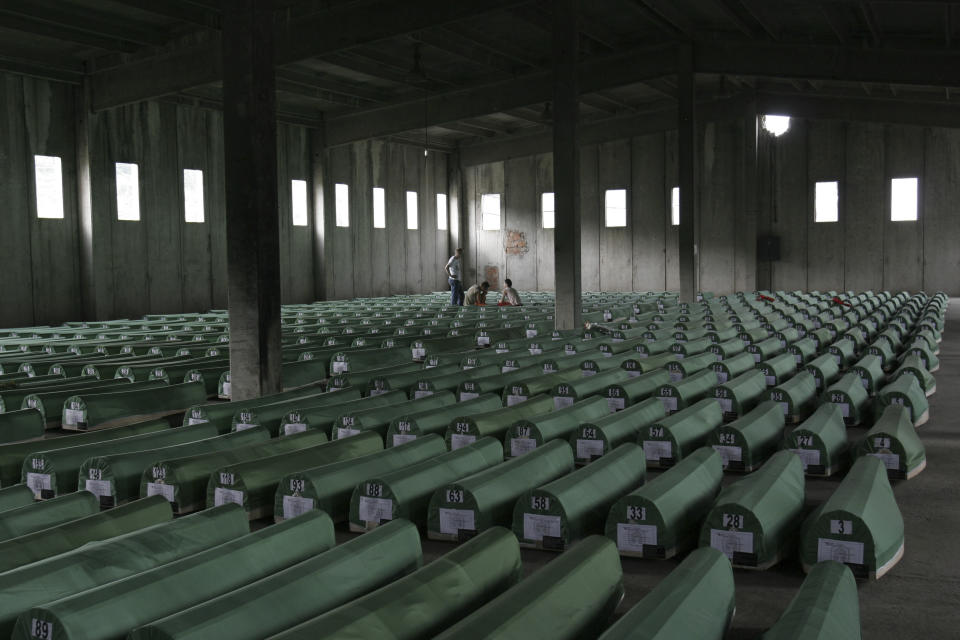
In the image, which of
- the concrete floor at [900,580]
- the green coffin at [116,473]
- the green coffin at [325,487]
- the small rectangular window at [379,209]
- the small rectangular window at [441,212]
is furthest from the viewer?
the small rectangular window at [441,212]

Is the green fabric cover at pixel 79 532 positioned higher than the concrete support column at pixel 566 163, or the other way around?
the concrete support column at pixel 566 163

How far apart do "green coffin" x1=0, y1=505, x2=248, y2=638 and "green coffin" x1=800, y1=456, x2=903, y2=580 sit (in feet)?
9.10

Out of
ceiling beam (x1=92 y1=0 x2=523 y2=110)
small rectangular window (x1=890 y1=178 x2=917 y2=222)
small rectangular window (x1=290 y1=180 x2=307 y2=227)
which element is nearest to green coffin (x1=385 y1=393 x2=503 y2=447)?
ceiling beam (x1=92 y1=0 x2=523 y2=110)

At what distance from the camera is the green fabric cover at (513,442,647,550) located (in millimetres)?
4582

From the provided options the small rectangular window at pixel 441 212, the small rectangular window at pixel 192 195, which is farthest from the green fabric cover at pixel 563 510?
the small rectangular window at pixel 441 212

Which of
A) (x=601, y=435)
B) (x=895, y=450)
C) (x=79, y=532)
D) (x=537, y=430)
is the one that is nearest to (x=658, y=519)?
(x=601, y=435)

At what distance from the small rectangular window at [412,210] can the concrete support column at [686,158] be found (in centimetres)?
1225

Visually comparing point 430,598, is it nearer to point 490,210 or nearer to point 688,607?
point 688,607

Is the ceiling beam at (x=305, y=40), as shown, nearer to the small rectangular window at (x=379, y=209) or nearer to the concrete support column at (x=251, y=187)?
the concrete support column at (x=251, y=187)

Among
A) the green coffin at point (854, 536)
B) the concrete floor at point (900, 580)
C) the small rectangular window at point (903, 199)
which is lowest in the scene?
the concrete floor at point (900, 580)

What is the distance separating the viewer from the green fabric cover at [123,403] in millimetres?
7684

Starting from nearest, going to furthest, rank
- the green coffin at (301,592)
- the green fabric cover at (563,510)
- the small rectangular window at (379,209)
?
the green coffin at (301,592), the green fabric cover at (563,510), the small rectangular window at (379,209)

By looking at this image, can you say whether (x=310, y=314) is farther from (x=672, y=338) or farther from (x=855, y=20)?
(x=855, y=20)

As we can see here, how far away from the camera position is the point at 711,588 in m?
3.35
